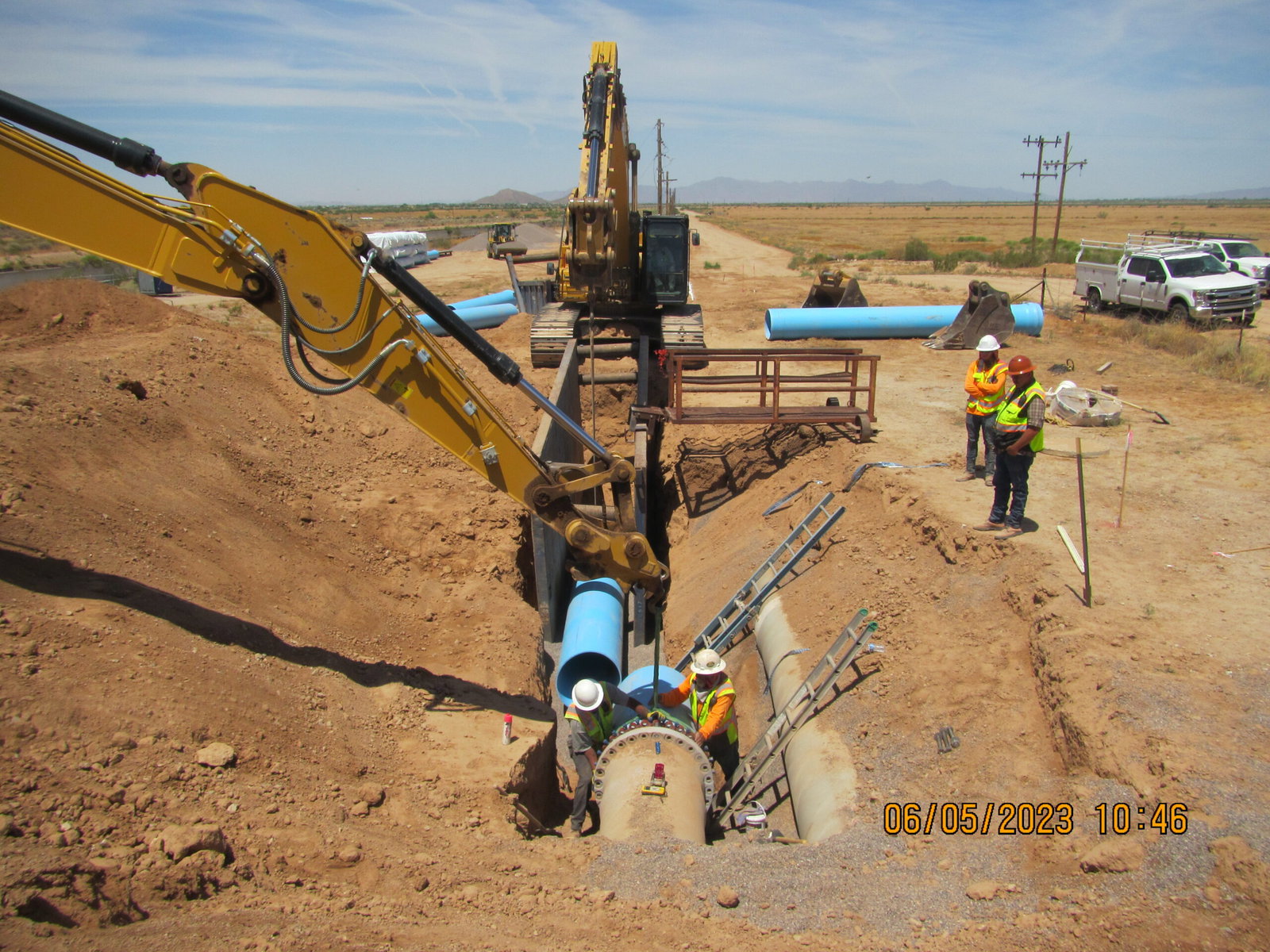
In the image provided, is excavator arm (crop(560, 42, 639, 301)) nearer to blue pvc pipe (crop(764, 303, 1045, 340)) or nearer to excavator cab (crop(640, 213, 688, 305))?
excavator cab (crop(640, 213, 688, 305))

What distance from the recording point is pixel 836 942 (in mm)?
4383

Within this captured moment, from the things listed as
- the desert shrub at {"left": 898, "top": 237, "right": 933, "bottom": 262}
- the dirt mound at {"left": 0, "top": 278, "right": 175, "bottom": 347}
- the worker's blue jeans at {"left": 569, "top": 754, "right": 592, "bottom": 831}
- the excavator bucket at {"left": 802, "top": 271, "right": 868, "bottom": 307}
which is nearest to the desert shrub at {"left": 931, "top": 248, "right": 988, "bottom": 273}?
the desert shrub at {"left": 898, "top": 237, "right": 933, "bottom": 262}

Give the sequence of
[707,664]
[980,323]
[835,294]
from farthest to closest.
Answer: [835,294] → [980,323] → [707,664]

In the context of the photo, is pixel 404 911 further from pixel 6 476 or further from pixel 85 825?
pixel 6 476

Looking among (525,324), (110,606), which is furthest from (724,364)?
(110,606)

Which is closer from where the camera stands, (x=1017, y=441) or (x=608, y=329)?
(x=1017, y=441)

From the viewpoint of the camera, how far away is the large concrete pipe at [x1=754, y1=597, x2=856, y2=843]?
5.96 metres

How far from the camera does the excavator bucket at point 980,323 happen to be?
1888 cm

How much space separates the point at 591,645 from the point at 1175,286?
2002 centimetres

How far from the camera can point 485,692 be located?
311 inches

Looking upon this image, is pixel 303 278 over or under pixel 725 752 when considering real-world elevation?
over

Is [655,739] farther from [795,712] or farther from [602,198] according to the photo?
[602,198]
